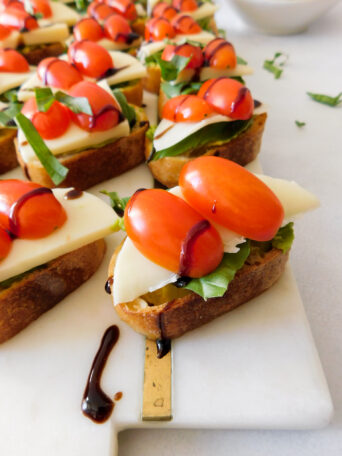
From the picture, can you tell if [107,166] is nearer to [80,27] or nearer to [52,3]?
[80,27]

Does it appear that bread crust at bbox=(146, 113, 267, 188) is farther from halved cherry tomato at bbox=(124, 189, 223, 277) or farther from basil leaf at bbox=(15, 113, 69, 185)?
halved cherry tomato at bbox=(124, 189, 223, 277)

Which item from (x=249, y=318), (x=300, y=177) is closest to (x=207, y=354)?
(x=249, y=318)

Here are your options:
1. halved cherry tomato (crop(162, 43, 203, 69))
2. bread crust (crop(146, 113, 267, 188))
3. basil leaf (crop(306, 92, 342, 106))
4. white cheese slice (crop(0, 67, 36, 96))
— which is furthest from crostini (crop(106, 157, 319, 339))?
basil leaf (crop(306, 92, 342, 106))

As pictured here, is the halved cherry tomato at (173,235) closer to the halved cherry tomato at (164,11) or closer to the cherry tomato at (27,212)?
the cherry tomato at (27,212)

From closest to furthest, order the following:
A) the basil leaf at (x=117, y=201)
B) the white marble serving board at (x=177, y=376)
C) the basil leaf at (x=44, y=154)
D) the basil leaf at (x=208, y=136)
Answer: the white marble serving board at (x=177, y=376) → the basil leaf at (x=117, y=201) → the basil leaf at (x=44, y=154) → the basil leaf at (x=208, y=136)

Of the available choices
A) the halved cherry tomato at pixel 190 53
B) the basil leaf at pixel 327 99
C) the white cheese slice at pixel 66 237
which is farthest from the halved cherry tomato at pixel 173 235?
the basil leaf at pixel 327 99
